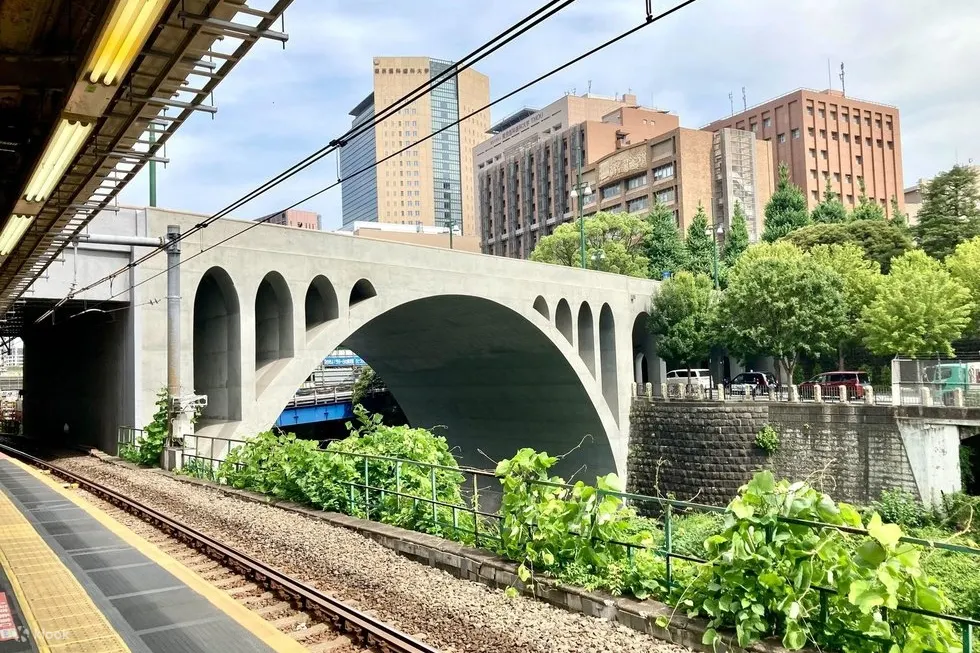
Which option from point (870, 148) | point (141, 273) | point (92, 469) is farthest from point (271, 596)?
point (870, 148)

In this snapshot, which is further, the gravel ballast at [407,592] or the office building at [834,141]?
the office building at [834,141]

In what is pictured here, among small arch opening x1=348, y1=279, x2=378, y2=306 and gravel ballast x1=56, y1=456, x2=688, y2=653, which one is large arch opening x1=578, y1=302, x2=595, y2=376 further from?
gravel ballast x1=56, y1=456, x2=688, y2=653

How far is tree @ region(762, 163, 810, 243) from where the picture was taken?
59.6 meters

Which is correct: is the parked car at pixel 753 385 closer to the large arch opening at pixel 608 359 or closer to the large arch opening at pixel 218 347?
the large arch opening at pixel 608 359

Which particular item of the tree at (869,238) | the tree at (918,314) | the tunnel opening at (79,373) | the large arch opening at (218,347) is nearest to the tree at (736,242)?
the tree at (869,238)

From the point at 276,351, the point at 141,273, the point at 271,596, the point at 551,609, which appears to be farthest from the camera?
the point at 276,351

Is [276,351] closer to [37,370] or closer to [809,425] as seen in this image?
[37,370]

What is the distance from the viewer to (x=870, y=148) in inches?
3206

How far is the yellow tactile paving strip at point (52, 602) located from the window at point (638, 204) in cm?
7054

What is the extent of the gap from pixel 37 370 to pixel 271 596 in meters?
34.5

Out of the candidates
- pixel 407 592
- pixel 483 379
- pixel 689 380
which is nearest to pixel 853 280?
pixel 689 380

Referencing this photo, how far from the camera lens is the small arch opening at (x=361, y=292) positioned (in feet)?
89.3

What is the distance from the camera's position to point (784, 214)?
6038cm

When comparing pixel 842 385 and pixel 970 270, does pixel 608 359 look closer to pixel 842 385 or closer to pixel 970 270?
pixel 842 385
